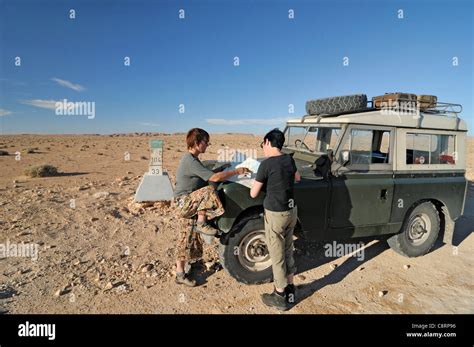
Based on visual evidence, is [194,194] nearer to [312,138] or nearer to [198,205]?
[198,205]

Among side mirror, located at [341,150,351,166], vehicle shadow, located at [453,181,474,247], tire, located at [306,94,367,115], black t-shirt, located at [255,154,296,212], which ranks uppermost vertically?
tire, located at [306,94,367,115]

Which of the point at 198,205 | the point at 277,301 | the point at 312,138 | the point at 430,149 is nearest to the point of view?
the point at 277,301

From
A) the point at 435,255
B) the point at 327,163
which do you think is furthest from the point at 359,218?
the point at 435,255

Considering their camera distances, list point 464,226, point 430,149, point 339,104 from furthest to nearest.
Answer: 1. point 464,226
2. point 430,149
3. point 339,104

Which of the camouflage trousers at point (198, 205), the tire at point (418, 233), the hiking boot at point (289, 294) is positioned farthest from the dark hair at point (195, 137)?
the tire at point (418, 233)

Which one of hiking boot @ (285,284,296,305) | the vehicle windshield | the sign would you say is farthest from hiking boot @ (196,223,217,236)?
→ the sign

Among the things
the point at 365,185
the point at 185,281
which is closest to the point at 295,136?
the point at 365,185

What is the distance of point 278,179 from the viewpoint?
3.34m

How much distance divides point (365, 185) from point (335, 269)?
1.42 metres

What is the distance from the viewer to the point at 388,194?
455 cm

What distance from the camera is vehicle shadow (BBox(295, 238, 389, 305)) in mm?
4109

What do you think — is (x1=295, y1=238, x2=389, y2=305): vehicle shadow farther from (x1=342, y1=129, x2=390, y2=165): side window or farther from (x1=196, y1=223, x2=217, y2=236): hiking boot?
(x1=342, y1=129, x2=390, y2=165): side window

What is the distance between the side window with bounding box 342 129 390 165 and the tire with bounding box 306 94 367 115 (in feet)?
1.55
